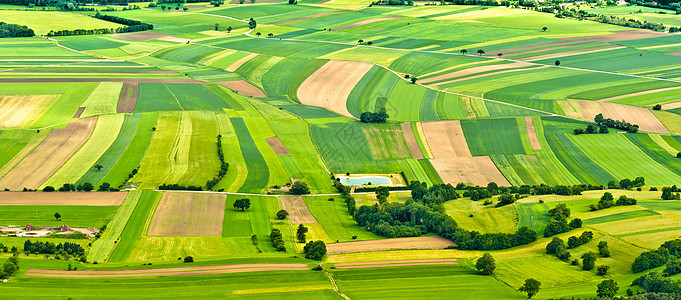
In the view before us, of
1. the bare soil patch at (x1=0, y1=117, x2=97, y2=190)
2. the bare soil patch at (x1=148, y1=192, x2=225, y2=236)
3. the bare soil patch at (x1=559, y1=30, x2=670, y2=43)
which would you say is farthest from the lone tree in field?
the bare soil patch at (x1=559, y1=30, x2=670, y2=43)

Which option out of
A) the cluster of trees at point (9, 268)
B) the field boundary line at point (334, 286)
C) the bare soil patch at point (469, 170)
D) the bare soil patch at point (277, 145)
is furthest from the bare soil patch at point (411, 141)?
the cluster of trees at point (9, 268)

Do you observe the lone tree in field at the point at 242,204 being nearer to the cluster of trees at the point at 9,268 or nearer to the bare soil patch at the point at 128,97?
the cluster of trees at the point at 9,268

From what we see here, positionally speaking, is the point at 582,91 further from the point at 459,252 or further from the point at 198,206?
the point at 198,206

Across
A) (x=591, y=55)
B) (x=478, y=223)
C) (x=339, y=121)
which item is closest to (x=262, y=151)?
(x=339, y=121)

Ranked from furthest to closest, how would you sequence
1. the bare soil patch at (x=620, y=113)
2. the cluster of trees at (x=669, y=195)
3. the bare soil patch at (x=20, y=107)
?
the bare soil patch at (x=620, y=113) < the bare soil patch at (x=20, y=107) < the cluster of trees at (x=669, y=195)

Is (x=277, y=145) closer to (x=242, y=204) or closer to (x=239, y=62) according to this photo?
(x=242, y=204)

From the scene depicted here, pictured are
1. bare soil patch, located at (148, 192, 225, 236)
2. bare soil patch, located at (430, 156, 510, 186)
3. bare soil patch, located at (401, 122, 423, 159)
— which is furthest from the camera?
bare soil patch, located at (401, 122, 423, 159)

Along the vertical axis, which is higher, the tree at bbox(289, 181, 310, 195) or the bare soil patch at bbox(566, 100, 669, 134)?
the bare soil patch at bbox(566, 100, 669, 134)

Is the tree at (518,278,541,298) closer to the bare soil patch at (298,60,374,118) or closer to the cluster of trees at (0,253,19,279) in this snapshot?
the cluster of trees at (0,253,19,279)
